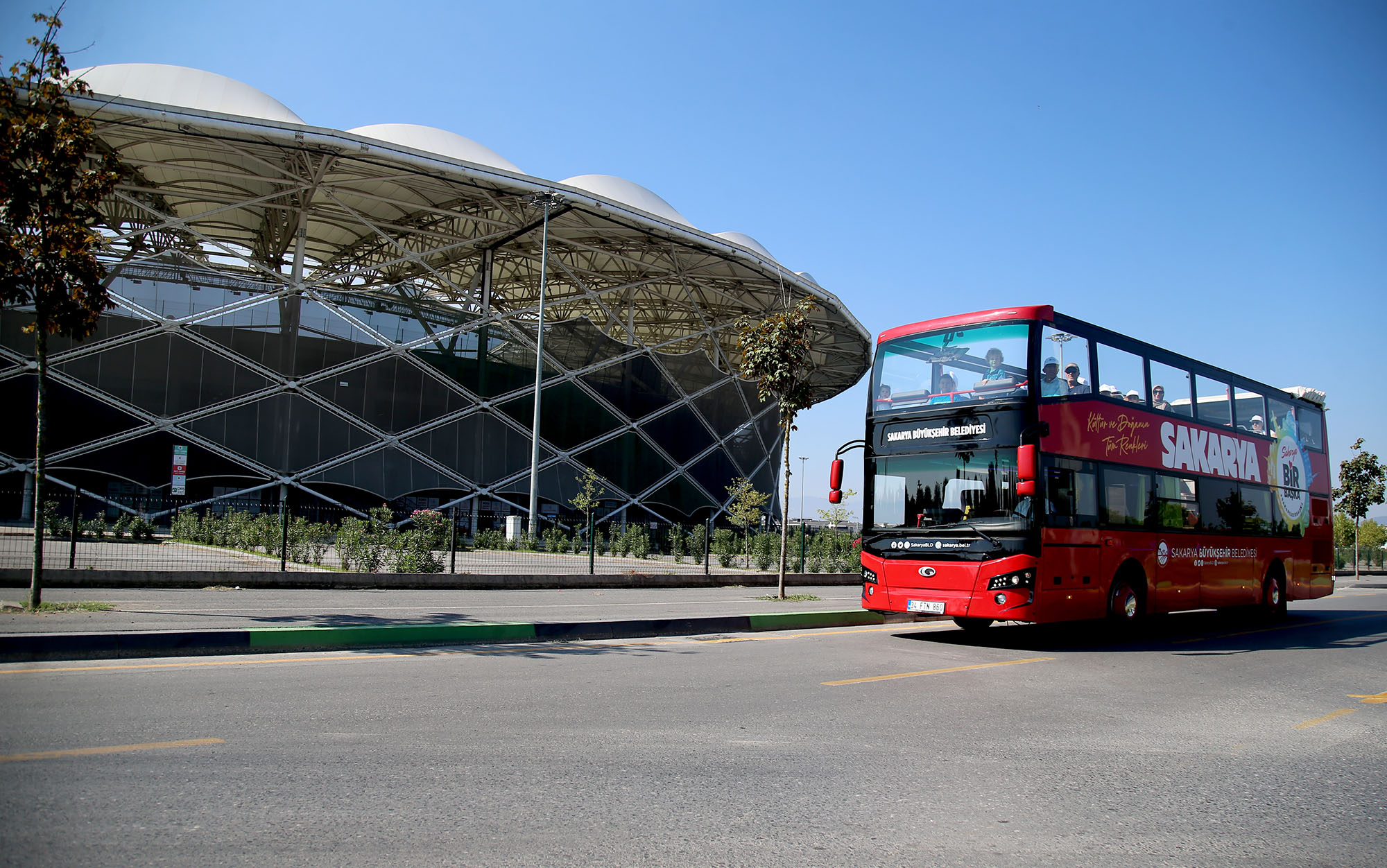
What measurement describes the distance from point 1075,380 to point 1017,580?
2.72 metres

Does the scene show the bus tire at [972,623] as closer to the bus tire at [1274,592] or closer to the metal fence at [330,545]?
the bus tire at [1274,592]

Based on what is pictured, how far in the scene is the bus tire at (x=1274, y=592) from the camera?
15055 millimetres

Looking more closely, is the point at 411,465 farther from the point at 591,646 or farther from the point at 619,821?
the point at 619,821

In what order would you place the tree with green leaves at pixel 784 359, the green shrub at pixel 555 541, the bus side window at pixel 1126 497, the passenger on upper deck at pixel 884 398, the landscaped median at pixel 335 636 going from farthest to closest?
the green shrub at pixel 555 541, the tree with green leaves at pixel 784 359, the passenger on upper deck at pixel 884 398, the bus side window at pixel 1126 497, the landscaped median at pixel 335 636

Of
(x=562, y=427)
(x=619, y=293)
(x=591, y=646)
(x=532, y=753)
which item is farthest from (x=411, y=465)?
(x=532, y=753)

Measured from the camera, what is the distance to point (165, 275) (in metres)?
32.9

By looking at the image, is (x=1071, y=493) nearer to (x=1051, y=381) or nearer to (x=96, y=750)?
(x=1051, y=381)

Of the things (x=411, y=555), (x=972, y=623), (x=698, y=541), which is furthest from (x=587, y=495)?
(x=972, y=623)

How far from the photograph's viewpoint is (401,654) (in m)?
8.38

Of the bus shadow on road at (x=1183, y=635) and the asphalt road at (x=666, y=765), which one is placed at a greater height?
the asphalt road at (x=666, y=765)

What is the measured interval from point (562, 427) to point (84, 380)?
18011 millimetres

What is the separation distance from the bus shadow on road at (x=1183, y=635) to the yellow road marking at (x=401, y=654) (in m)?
1.71

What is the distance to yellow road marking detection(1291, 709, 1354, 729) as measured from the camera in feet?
20.9

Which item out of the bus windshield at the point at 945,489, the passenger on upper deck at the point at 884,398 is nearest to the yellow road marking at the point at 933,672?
the bus windshield at the point at 945,489
